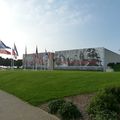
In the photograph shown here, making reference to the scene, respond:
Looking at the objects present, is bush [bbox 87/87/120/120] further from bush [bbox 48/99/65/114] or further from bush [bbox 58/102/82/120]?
bush [bbox 48/99/65/114]

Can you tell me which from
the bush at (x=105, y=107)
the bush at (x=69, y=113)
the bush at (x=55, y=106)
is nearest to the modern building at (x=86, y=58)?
the bush at (x=55, y=106)

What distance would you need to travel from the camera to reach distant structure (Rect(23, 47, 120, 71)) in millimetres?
105062

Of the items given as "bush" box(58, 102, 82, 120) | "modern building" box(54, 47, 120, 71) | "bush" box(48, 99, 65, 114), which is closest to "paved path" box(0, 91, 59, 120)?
"bush" box(48, 99, 65, 114)

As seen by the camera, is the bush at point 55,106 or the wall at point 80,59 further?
the wall at point 80,59

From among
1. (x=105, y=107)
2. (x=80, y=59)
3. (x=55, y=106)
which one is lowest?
(x=55, y=106)

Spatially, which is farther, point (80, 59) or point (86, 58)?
point (80, 59)

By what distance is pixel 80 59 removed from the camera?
367ft

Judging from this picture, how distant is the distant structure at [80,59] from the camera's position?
10506 centimetres

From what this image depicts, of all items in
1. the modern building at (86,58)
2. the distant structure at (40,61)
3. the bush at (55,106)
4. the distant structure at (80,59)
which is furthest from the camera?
the distant structure at (40,61)

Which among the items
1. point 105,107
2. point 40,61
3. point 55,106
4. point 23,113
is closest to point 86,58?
point 40,61

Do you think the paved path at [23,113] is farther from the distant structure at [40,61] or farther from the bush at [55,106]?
the distant structure at [40,61]

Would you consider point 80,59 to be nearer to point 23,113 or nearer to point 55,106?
point 23,113

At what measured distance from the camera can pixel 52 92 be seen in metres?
18.4

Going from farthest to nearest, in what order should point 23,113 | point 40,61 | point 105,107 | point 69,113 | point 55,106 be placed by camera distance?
point 40,61, point 23,113, point 55,106, point 69,113, point 105,107
